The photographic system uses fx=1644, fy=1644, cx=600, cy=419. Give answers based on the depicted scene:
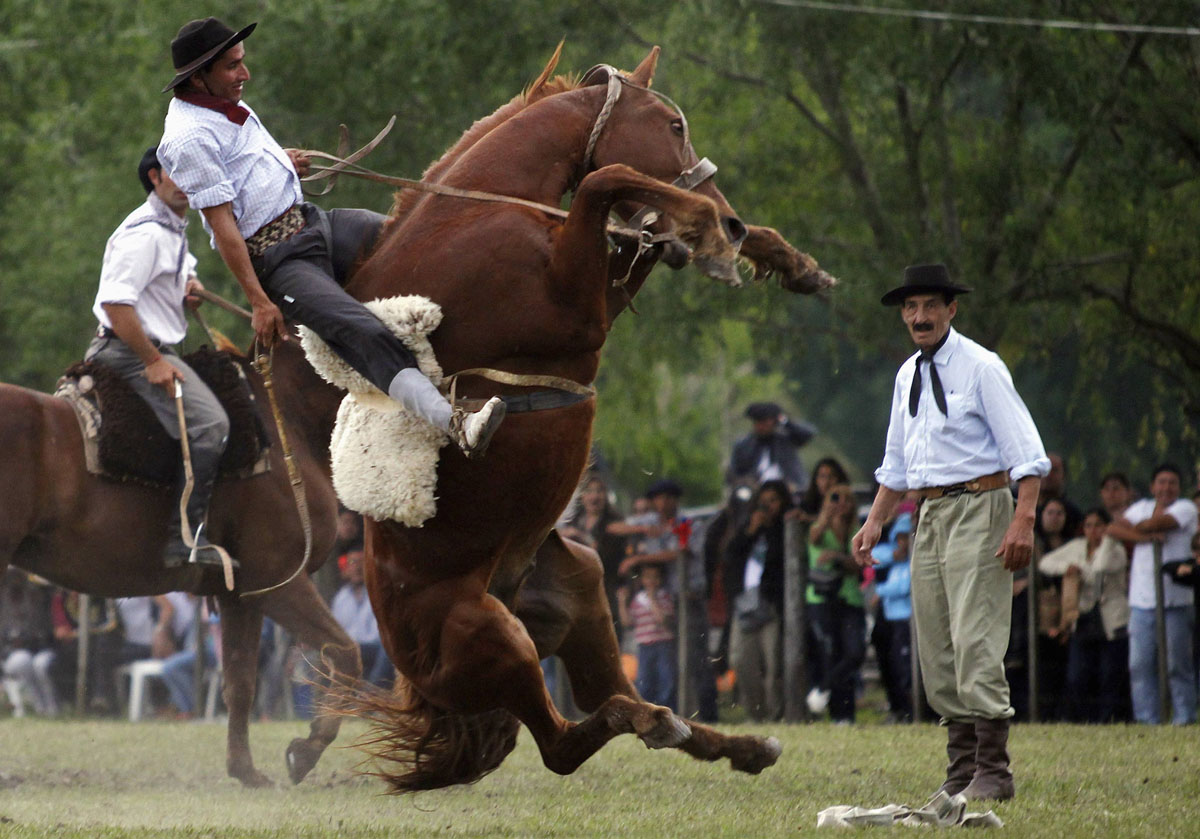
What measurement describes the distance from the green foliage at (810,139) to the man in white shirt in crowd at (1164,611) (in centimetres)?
218

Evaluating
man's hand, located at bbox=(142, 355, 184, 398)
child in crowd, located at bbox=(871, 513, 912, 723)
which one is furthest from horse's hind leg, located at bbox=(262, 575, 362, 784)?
child in crowd, located at bbox=(871, 513, 912, 723)

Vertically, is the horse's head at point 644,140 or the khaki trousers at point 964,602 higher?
the horse's head at point 644,140

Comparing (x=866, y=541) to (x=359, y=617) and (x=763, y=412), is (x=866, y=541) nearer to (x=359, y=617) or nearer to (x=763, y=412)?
(x=763, y=412)

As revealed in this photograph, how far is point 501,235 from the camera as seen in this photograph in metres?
5.81

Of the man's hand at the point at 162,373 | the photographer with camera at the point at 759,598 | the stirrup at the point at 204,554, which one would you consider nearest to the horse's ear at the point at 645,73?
the man's hand at the point at 162,373

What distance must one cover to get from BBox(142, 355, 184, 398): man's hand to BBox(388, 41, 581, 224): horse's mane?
2.31 metres

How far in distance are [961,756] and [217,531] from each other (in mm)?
4053

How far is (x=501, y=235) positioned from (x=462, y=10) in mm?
9274

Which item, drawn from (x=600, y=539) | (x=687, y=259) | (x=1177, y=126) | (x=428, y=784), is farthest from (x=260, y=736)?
(x=1177, y=126)

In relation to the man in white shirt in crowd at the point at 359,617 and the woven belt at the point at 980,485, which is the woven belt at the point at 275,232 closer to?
the woven belt at the point at 980,485

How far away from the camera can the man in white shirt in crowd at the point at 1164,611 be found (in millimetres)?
10578

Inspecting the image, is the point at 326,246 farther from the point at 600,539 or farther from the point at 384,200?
the point at 384,200

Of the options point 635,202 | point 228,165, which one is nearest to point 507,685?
point 635,202

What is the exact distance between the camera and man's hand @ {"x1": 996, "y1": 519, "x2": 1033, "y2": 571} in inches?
251
